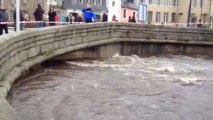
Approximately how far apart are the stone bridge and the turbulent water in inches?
22.5

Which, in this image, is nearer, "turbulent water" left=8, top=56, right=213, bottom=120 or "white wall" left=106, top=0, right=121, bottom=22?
"turbulent water" left=8, top=56, right=213, bottom=120

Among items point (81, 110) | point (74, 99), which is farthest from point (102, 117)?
point (74, 99)

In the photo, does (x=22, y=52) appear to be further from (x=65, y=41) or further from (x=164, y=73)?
(x=164, y=73)

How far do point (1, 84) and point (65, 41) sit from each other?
6852 millimetres

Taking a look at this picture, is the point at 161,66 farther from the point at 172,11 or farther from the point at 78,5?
the point at 172,11

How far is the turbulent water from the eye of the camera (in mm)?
9273

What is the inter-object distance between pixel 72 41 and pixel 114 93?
5625 mm

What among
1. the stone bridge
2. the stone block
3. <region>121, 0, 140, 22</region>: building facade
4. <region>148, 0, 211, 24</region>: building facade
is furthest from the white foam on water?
<region>148, 0, 211, 24</region>: building facade

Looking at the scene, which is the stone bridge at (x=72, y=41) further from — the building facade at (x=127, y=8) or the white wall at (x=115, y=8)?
the building facade at (x=127, y=8)

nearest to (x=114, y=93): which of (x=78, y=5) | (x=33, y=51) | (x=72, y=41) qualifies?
(x=33, y=51)

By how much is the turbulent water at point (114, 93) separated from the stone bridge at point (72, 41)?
571 mm

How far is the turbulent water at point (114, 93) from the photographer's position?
9.27m

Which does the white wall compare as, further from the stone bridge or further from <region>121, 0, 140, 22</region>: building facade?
the stone bridge

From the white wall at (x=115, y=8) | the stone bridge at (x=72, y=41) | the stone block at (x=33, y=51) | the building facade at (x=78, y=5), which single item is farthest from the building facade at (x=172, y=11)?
the stone block at (x=33, y=51)
